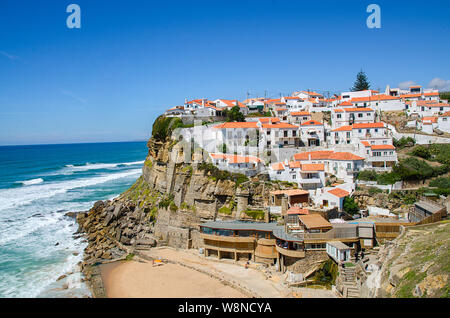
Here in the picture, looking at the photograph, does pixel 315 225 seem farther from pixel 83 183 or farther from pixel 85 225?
pixel 83 183

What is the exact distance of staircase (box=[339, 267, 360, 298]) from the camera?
20344 millimetres

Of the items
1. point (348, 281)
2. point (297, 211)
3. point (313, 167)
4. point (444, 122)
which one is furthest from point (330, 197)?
point (444, 122)

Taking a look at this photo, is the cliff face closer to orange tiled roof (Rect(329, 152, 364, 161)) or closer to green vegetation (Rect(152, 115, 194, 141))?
green vegetation (Rect(152, 115, 194, 141))

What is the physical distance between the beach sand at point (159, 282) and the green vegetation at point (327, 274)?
585 cm

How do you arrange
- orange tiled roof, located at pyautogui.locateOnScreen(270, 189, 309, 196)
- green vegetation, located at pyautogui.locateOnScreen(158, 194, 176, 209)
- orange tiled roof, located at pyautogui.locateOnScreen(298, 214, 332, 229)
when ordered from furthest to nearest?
green vegetation, located at pyautogui.locateOnScreen(158, 194, 176, 209) → orange tiled roof, located at pyautogui.locateOnScreen(270, 189, 309, 196) → orange tiled roof, located at pyautogui.locateOnScreen(298, 214, 332, 229)

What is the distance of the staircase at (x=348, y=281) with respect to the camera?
66.7ft

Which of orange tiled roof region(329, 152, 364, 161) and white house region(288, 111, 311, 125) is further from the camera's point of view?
white house region(288, 111, 311, 125)

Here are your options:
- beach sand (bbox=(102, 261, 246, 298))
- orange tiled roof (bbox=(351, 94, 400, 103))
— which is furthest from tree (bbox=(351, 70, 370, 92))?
beach sand (bbox=(102, 261, 246, 298))

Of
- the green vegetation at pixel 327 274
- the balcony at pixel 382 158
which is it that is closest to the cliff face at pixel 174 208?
the green vegetation at pixel 327 274

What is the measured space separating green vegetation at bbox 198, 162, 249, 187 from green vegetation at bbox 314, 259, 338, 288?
40.3 ft

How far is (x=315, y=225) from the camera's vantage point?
82.1 ft

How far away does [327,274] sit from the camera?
23.5 m

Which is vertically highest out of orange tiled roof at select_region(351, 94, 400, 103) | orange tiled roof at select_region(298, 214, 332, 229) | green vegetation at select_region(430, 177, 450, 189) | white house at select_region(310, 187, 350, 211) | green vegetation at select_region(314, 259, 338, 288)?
orange tiled roof at select_region(351, 94, 400, 103)

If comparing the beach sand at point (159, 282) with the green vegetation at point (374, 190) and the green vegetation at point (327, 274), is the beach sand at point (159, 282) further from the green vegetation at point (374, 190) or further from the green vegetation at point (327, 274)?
the green vegetation at point (374, 190)
